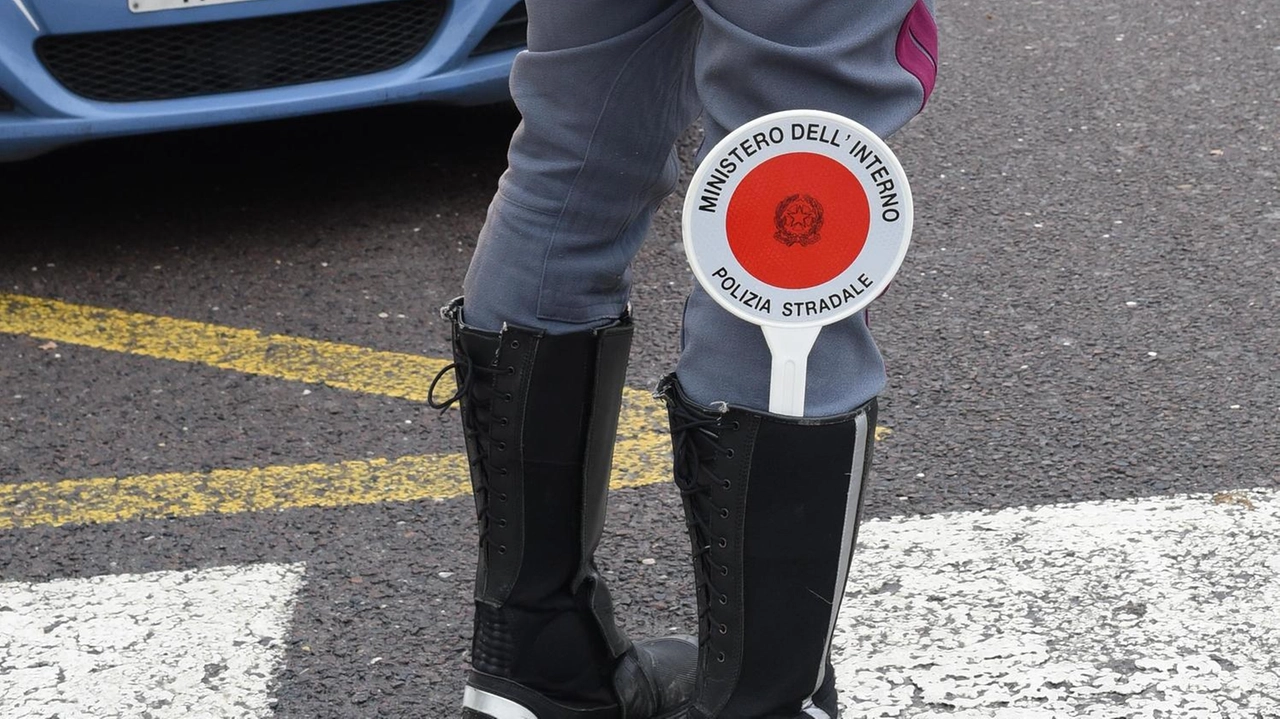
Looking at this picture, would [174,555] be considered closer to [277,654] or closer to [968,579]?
[277,654]

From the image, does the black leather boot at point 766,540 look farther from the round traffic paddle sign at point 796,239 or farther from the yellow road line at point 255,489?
the yellow road line at point 255,489

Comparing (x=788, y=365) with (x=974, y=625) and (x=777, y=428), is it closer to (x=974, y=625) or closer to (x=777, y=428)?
(x=777, y=428)

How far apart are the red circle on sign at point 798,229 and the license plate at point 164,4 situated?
212cm

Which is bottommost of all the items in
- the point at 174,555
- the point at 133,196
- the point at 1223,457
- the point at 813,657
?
the point at 133,196

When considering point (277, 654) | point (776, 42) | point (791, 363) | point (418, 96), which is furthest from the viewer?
point (418, 96)

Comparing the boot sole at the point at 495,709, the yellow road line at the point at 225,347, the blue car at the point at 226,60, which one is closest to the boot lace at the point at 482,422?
the boot sole at the point at 495,709

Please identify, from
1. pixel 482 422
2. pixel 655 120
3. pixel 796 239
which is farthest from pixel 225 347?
pixel 796 239

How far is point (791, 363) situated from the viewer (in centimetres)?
149

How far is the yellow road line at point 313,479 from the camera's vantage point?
2420 mm

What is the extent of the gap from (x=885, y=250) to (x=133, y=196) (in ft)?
9.07

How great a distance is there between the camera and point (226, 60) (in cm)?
337

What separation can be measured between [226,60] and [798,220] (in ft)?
7.24

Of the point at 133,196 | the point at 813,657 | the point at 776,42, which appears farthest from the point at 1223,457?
the point at 133,196

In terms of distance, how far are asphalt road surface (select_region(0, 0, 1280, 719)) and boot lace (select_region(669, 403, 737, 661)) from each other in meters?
0.35
